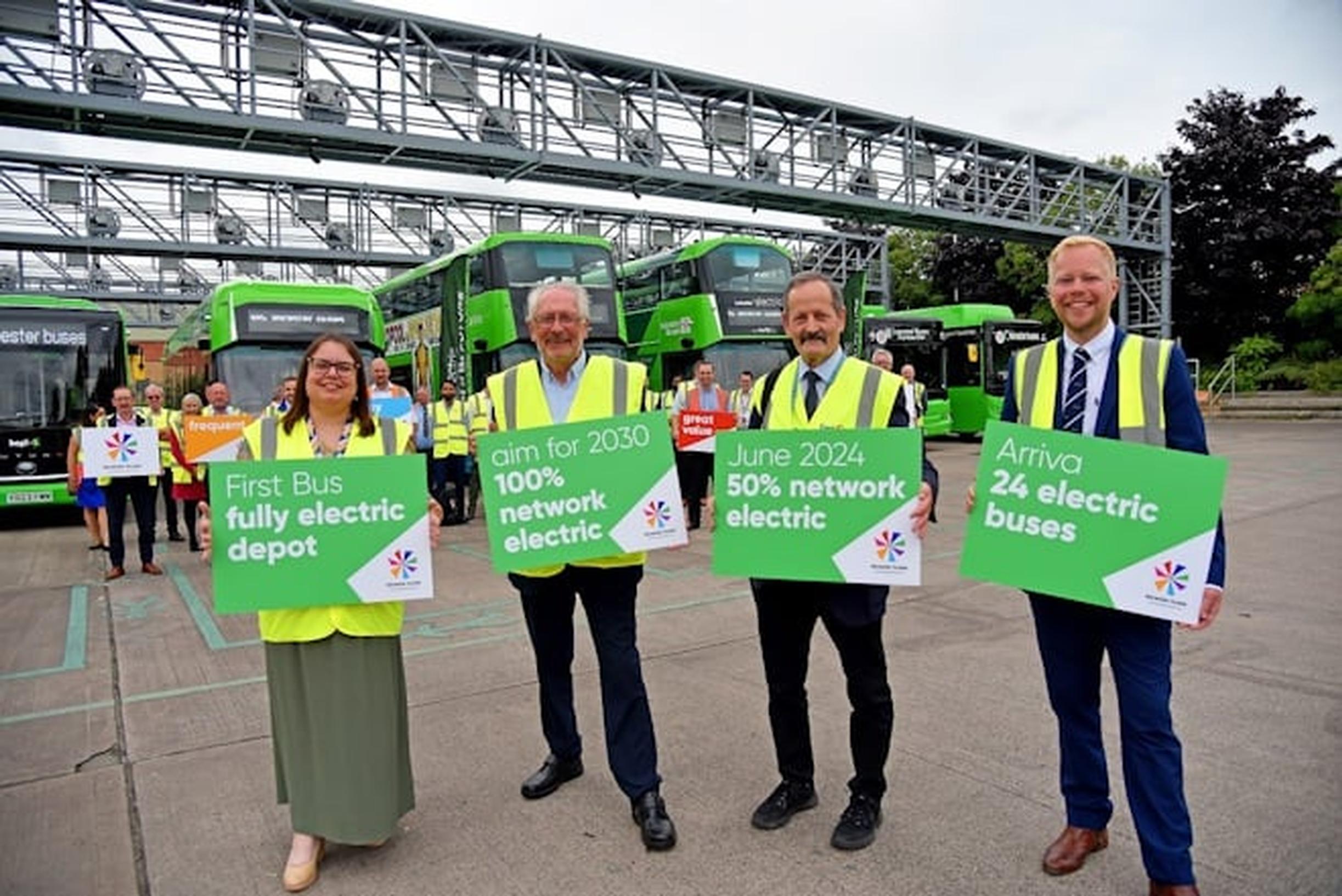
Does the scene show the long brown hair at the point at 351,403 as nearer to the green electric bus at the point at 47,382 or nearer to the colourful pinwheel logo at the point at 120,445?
the colourful pinwheel logo at the point at 120,445

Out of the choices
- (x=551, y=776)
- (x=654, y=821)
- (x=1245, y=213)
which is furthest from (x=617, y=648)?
(x=1245, y=213)

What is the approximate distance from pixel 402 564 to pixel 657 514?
0.91m

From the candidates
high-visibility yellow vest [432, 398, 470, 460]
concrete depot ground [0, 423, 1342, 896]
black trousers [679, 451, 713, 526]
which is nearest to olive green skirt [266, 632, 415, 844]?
concrete depot ground [0, 423, 1342, 896]

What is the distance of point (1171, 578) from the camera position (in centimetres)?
271

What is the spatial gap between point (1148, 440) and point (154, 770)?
13.7 ft

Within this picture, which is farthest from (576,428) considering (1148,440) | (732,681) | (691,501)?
(691,501)

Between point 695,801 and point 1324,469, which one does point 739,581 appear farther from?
point 1324,469

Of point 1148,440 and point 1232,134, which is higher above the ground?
point 1232,134

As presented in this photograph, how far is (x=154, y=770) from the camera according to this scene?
4051 mm

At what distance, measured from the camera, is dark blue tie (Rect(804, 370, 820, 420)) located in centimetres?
334

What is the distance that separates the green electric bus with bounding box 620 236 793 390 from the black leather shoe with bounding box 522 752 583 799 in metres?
11.4

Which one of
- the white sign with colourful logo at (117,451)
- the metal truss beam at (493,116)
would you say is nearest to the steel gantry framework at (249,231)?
the metal truss beam at (493,116)

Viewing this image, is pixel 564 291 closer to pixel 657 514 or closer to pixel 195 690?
pixel 657 514

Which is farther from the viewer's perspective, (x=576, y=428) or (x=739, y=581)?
(x=739, y=581)
